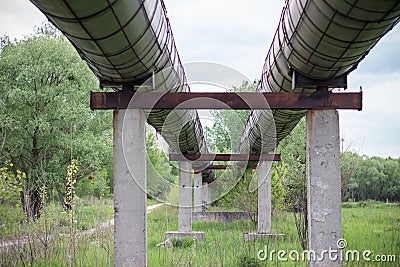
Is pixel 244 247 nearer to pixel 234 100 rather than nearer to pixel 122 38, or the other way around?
pixel 234 100

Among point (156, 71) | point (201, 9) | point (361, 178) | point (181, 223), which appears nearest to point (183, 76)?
point (156, 71)

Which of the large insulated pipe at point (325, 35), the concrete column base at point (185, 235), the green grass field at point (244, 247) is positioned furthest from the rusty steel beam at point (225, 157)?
the large insulated pipe at point (325, 35)

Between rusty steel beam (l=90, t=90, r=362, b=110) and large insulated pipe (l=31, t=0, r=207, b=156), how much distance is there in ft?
0.51

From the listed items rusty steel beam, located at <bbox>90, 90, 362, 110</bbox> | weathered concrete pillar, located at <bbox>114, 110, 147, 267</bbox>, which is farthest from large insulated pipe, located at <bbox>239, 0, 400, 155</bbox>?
weathered concrete pillar, located at <bbox>114, 110, 147, 267</bbox>

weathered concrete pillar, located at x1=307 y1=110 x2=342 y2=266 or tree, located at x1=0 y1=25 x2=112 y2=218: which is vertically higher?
tree, located at x1=0 y1=25 x2=112 y2=218

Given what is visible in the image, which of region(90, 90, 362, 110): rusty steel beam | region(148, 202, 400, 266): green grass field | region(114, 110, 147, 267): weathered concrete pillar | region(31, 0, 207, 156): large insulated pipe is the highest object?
region(31, 0, 207, 156): large insulated pipe

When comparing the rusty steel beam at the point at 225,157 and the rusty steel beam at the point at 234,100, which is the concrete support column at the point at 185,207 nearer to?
the rusty steel beam at the point at 225,157

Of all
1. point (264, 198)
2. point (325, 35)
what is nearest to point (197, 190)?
point (264, 198)

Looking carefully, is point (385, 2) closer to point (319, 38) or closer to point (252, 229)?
point (319, 38)

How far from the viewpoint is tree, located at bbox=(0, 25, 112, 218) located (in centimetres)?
1556

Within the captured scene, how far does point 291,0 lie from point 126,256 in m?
3.12

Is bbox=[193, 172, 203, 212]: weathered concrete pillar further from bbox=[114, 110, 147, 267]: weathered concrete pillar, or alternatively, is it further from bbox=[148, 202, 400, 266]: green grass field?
bbox=[114, 110, 147, 267]: weathered concrete pillar

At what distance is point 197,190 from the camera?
18.1 m

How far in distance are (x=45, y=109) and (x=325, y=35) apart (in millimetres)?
14182
